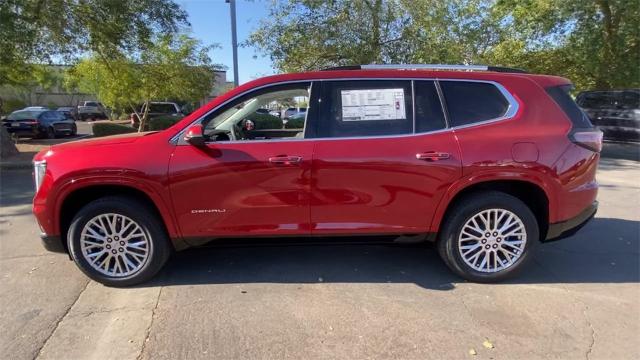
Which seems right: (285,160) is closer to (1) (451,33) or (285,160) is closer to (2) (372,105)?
(2) (372,105)

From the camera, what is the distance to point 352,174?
4.05 metres

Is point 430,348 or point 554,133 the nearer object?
point 430,348

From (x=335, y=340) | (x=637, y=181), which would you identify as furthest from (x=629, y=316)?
(x=637, y=181)

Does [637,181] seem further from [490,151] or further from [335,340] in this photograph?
[335,340]

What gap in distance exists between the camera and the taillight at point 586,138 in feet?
13.7

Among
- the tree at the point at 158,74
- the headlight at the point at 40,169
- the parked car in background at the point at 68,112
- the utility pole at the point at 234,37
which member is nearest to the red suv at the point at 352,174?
the headlight at the point at 40,169

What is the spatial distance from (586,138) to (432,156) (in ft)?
4.57

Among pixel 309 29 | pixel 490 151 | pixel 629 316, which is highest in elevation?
pixel 309 29

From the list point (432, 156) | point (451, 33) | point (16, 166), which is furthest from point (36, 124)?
point (432, 156)

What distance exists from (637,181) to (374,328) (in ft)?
27.4

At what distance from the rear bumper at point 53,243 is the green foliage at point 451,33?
11.6m

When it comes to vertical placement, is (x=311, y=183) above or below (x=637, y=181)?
above

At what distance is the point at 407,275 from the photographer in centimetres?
448

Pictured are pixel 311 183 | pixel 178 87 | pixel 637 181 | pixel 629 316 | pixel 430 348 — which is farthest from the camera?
pixel 178 87
